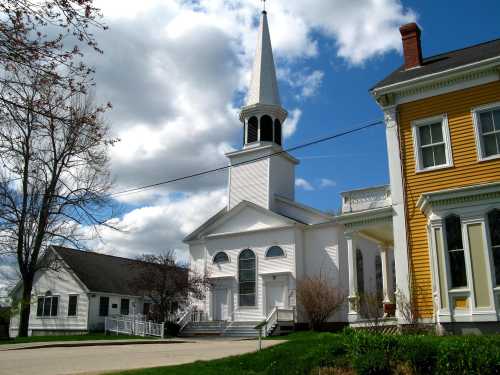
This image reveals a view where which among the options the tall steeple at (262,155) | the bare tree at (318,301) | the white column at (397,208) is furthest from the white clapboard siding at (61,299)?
the white column at (397,208)

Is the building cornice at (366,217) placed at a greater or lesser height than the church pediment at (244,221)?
lesser

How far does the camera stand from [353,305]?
17875 mm

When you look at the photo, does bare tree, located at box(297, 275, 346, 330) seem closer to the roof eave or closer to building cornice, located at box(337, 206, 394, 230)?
building cornice, located at box(337, 206, 394, 230)

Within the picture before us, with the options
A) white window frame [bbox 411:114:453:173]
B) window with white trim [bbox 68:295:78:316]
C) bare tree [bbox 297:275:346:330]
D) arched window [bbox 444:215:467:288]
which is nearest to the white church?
bare tree [bbox 297:275:346:330]

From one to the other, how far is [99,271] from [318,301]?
64.4ft

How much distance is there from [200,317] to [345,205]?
14566 millimetres

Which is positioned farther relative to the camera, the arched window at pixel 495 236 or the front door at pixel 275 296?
the front door at pixel 275 296

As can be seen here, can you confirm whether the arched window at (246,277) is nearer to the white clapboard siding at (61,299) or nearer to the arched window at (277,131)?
the arched window at (277,131)

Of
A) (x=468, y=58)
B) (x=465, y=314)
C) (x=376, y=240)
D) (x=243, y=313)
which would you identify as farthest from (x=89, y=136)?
(x=243, y=313)

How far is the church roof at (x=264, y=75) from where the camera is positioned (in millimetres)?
33938

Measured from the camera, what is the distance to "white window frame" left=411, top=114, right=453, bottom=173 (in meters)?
16.5

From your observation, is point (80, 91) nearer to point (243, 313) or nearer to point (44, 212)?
point (44, 212)

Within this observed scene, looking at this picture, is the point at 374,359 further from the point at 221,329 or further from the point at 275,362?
the point at 221,329

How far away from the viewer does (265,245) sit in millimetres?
29641
